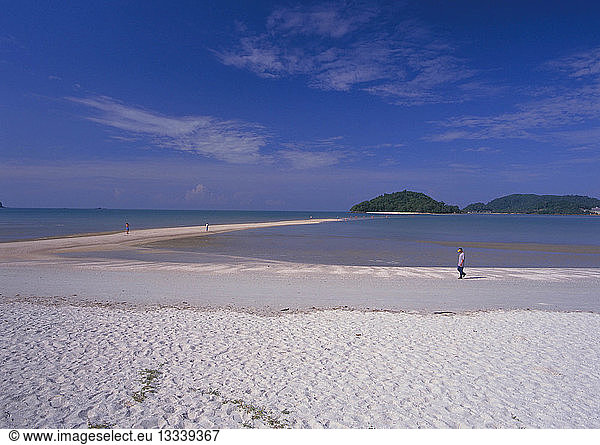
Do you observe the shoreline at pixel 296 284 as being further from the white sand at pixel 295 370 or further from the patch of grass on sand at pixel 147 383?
the patch of grass on sand at pixel 147 383

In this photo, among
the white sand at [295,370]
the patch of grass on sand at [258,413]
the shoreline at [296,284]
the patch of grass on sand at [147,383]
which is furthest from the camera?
the shoreline at [296,284]

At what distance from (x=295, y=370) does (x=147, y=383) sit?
109 inches

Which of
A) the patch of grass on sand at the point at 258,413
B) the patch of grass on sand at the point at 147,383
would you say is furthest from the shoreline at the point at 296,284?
the patch of grass on sand at the point at 258,413

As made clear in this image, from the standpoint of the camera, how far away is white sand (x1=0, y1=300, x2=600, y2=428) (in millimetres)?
5699

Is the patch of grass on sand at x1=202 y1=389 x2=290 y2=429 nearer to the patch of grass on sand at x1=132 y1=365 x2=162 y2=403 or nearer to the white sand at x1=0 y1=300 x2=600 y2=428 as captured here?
the white sand at x1=0 y1=300 x2=600 y2=428

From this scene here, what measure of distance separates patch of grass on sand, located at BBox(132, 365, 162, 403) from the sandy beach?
3cm

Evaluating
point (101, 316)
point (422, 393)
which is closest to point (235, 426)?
point (422, 393)

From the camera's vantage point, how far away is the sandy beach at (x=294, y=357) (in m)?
5.77

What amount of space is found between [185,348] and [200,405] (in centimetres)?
259

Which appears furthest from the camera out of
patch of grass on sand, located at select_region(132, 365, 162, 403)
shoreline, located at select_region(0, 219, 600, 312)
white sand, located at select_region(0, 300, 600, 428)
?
shoreline, located at select_region(0, 219, 600, 312)

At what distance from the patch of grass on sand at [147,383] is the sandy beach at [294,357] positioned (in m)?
0.03

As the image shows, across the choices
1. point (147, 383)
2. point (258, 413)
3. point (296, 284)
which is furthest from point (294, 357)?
point (296, 284)

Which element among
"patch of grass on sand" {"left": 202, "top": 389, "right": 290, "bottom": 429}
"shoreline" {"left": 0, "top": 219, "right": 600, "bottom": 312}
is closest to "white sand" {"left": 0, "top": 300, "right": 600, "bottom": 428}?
"patch of grass on sand" {"left": 202, "top": 389, "right": 290, "bottom": 429}
